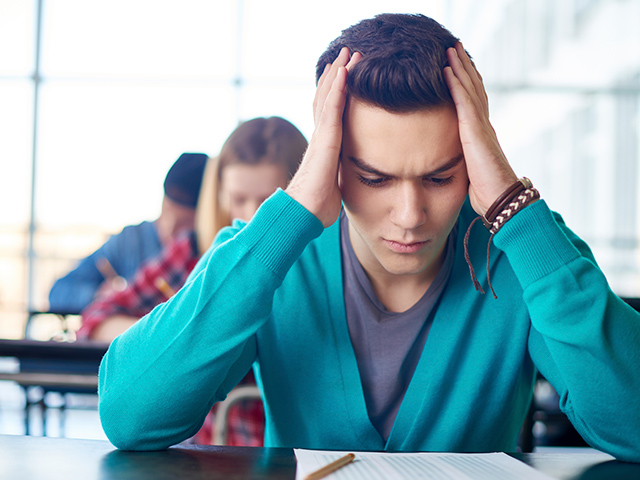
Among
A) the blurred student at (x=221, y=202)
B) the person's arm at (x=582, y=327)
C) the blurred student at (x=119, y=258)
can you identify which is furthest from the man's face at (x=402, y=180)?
the blurred student at (x=119, y=258)

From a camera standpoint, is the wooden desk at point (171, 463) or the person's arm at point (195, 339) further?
the person's arm at point (195, 339)

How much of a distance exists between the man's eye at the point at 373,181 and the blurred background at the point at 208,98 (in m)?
3.61

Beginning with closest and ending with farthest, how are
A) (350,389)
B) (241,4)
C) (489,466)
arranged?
(489,466), (350,389), (241,4)

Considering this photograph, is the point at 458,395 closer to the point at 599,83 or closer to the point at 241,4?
the point at 241,4

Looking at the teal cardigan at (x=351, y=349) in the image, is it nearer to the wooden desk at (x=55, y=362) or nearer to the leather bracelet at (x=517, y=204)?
the leather bracelet at (x=517, y=204)

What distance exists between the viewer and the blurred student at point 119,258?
2.51 m

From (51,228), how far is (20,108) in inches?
38.8

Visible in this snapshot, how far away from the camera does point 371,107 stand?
0.87 m

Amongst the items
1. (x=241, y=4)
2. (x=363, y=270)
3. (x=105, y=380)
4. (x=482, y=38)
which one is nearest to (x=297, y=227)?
(x=363, y=270)

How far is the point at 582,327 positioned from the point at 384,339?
0.31 meters

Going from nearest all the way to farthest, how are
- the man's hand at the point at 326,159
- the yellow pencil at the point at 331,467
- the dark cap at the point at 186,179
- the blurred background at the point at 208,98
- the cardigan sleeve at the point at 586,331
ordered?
1. the yellow pencil at the point at 331,467
2. the cardigan sleeve at the point at 586,331
3. the man's hand at the point at 326,159
4. the dark cap at the point at 186,179
5. the blurred background at the point at 208,98

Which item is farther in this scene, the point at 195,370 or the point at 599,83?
the point at 599,83

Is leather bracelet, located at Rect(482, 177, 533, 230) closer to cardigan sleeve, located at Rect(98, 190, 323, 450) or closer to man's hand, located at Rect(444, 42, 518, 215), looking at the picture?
man's hand, located at Rect(444, 42, 518, 215)

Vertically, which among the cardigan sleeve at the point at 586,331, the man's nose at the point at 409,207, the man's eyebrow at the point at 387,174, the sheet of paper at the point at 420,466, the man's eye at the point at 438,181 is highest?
the man's eyebrow at the point at 387,174
